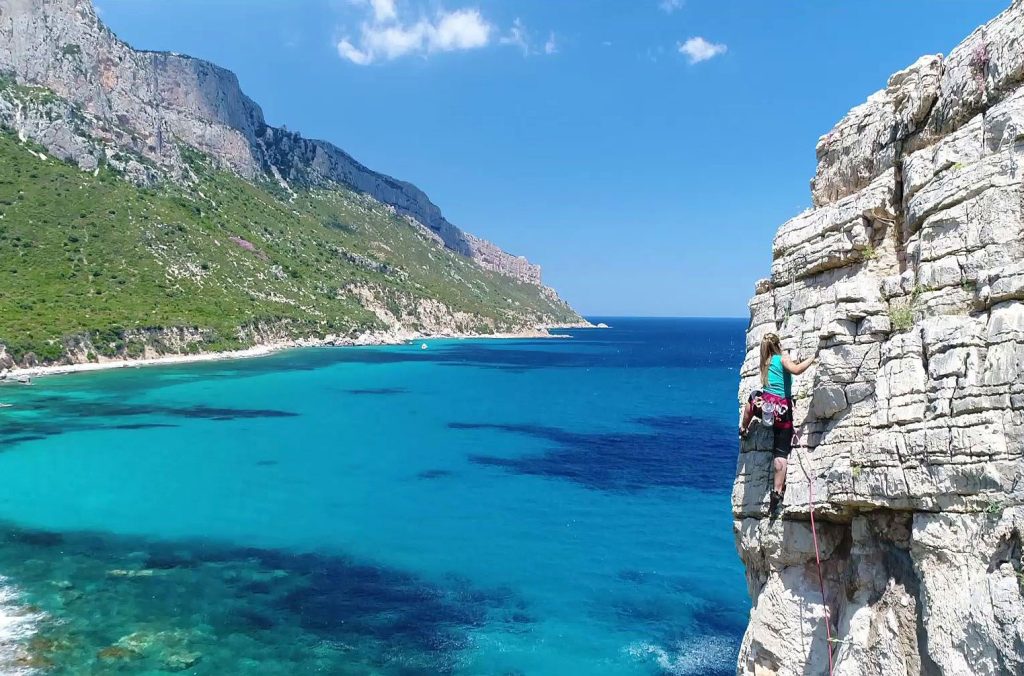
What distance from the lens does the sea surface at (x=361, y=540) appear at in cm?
1789

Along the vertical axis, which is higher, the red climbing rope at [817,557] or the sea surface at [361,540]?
the red climbing rope at [817,557]

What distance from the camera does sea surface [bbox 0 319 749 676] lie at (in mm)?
17891

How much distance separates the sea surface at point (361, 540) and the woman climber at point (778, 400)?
11118 millimetres

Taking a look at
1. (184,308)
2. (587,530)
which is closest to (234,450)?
(587,530)

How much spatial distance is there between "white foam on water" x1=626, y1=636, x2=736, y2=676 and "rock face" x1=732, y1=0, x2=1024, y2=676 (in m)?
8.42

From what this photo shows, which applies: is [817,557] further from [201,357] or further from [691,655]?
[201,357]

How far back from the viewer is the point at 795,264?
1027 cm

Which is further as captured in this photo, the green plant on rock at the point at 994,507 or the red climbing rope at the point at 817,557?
the red climbing rope at the point at 817,557

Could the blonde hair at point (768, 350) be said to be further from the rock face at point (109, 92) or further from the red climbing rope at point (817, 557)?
the rock face at point (109, 92)

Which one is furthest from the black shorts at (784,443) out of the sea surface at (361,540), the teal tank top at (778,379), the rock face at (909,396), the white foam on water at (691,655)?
the sea surface at (361,540)

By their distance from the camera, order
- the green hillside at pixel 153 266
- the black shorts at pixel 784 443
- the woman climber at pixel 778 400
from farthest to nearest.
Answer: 1. the green hillside at pixel 153 266
2. the black shorts at pixel 784 443
3. the woman climber at pixel 778 400

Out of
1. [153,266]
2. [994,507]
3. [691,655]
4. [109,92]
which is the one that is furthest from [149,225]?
[994,507]

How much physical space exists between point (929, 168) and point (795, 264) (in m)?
2.41

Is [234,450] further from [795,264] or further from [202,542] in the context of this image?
[795,264]
